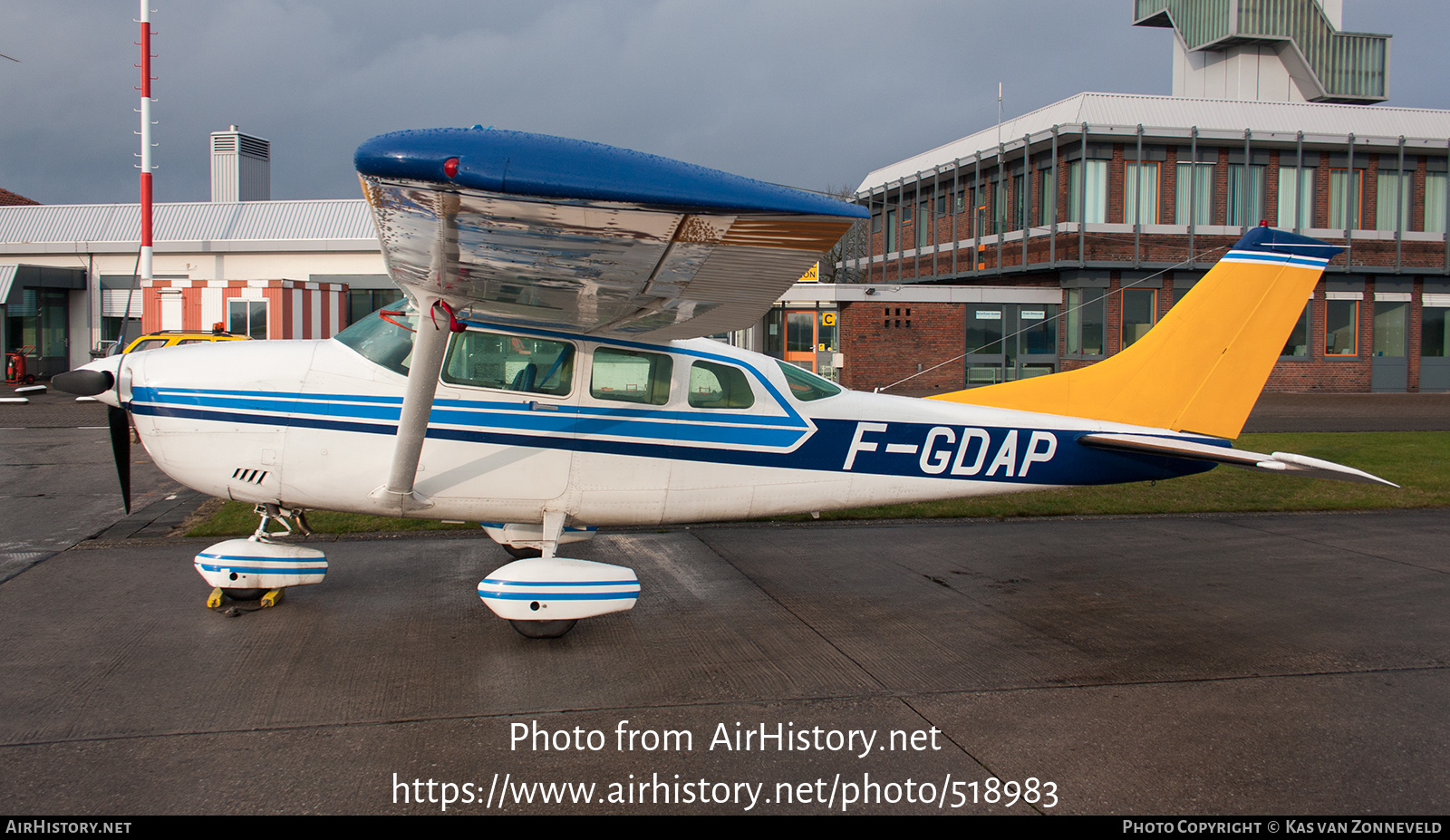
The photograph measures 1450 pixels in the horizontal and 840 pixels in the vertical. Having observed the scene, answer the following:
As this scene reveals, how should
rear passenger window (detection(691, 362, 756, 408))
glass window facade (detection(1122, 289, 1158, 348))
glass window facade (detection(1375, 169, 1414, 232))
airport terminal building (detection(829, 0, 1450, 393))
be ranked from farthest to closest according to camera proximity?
glass window facade (detection(1375, 169, 1414, 232)) < glass window facade (detection(1122, 289, 1158, 348)) < airport terminal building (detection(829, 0, 1450, 393)) < rear passenger window (detection(691, 362, 756, 408))

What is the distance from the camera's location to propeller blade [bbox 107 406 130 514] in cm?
564

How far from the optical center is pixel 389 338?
565cm

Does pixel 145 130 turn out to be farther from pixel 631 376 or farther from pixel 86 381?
pixel 631 376

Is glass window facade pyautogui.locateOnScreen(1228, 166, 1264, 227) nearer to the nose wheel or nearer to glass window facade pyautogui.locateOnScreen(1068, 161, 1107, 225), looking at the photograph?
glass window facade pyautogui.locateOnScreen(1068, 161, 1107, 225)

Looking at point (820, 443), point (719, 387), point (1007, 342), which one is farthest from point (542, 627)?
point (1007, 342)

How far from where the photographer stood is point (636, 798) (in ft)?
11.4

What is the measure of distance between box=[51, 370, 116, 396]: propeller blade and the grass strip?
9.77 ft

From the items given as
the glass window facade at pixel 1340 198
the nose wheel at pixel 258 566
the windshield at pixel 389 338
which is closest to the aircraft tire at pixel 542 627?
the nose wheel at pixel 258 566

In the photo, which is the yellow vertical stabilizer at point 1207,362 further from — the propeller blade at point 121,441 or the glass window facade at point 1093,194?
the glass window facade at point 1093,194

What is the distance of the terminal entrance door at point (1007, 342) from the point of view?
2645cm

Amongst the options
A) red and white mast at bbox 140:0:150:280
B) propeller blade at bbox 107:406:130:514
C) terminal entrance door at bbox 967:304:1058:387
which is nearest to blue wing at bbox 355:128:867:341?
propeller blade at bbox 107:406:130:514

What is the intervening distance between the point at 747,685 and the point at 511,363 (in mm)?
2459

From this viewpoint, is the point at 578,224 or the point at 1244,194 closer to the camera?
the point at 578,224
